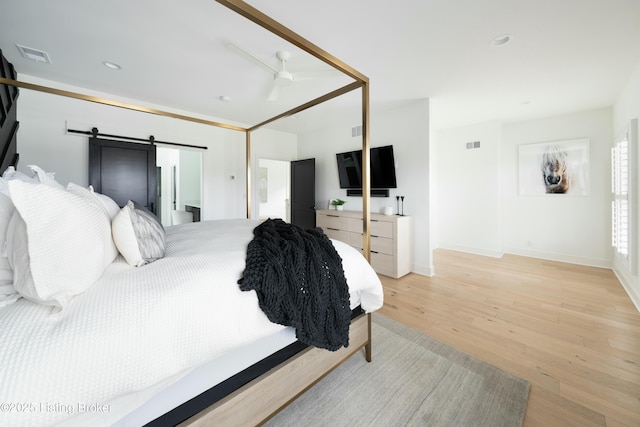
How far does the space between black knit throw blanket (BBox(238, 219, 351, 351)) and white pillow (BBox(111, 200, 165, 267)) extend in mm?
443

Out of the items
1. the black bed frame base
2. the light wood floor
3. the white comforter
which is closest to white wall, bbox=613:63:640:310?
the light wood floor

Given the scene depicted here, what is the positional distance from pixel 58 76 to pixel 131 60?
1.14 metres

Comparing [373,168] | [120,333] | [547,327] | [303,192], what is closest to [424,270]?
[547,327]

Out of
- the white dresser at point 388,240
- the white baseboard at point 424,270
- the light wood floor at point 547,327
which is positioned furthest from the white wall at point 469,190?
the white dresser at point 388,240

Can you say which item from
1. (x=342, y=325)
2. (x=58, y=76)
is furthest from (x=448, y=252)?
(x=58, y=76)

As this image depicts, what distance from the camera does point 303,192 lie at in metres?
5.16

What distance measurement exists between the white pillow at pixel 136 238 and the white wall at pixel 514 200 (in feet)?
16.9

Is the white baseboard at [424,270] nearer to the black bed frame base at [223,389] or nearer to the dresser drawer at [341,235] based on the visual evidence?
the dresser drawer at [341,235]

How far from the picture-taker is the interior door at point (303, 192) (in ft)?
16.3

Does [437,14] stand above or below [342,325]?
above

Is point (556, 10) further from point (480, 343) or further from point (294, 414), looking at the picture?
point (294, 414)

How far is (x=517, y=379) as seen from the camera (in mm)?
1583

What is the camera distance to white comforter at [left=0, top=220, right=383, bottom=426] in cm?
60

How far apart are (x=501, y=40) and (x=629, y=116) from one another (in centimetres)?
206
